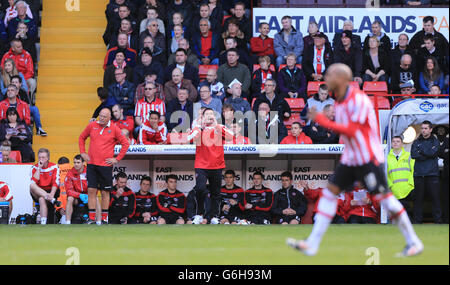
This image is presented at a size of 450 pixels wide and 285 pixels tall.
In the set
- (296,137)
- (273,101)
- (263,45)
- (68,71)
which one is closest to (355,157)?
(296,137)

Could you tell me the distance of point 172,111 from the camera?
1720 centimetres

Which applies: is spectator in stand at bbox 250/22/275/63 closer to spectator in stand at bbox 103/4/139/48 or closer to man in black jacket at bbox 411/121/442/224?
spectator in stand at bbox 103/4/139/48

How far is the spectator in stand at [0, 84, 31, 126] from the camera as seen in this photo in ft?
57.9

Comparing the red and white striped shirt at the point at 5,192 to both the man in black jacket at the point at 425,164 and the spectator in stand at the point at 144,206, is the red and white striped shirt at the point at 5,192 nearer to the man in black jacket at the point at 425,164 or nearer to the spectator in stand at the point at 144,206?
the spectator in stand at the point at 144,206

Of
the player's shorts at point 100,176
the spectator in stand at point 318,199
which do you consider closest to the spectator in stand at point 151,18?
the player's shorts at point 100,176

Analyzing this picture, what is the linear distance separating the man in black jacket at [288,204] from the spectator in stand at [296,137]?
2.18 feet

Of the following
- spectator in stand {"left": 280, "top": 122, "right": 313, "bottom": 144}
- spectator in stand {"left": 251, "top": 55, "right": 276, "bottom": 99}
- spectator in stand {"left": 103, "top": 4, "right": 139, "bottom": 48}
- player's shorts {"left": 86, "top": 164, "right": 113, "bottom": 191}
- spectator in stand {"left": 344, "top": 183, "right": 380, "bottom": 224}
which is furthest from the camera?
spectator in stand {"left": 103, "top": 4, "right": 139, "bottom": 48}

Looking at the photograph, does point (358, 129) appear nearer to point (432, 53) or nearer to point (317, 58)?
point (317, 58)

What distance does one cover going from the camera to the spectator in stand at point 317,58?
18.6m

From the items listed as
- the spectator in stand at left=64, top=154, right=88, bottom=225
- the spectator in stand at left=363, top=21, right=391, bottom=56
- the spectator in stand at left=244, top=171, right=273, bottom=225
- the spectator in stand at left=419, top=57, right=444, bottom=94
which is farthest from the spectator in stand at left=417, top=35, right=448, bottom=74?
the spectator in stand at left=64, top=154, right=88, bottom=225

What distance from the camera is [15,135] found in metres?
17.4

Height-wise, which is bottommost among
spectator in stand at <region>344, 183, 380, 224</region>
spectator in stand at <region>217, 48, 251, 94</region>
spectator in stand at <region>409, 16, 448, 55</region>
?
→ spectator in stand at <region>344, 183, 380, 224</region>

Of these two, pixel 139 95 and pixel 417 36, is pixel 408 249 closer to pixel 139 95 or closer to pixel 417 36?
pixel 139 95

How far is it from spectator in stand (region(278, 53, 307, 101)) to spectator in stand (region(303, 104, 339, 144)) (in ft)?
4.16
